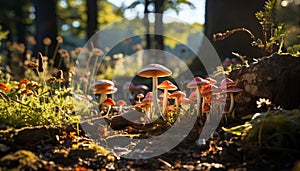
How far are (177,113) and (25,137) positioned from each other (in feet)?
5.03

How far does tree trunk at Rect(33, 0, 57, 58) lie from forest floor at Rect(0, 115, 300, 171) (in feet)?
24.1

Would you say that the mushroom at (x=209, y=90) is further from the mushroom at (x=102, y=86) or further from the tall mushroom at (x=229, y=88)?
the mushroom at (x=102, y=86)

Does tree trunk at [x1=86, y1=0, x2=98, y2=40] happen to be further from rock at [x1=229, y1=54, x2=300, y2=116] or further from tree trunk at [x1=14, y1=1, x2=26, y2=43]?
rock at [x1=229, y1=54, x2=300, y2=116]

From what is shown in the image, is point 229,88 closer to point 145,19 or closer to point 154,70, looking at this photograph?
point 154,70

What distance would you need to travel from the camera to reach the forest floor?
6.75ft

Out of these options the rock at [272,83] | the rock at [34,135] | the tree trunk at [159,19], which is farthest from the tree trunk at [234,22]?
the rock at [34,135]

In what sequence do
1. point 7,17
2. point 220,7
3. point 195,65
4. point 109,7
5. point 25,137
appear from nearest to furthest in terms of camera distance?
point 25,137, point 220,7, point 195,65, point 7,17, point 109,7

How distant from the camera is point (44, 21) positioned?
9.66m

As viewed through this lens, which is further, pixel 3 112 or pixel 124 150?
pixel 3 112

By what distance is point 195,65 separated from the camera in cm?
710

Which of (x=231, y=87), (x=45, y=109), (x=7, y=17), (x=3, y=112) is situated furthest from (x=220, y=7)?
(x=7, y=17)

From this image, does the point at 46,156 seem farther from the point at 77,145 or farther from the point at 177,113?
the point at 177,113

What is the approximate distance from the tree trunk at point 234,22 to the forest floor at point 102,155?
2.91 metres

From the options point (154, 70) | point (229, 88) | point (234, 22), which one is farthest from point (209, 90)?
point (234, 22)
